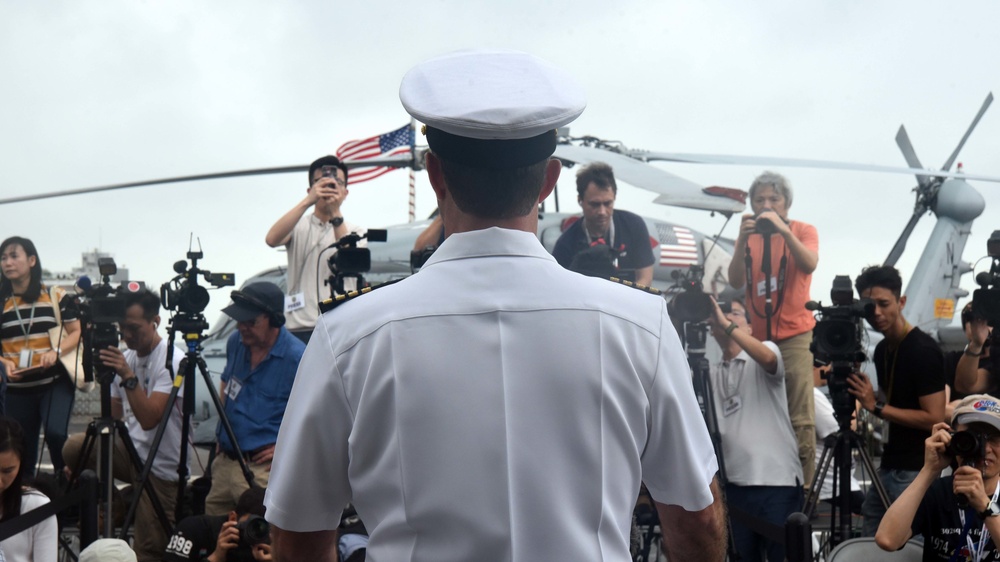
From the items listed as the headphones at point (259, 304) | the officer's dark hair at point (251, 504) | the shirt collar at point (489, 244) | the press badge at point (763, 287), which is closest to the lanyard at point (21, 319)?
the headphones at point (259, 304)

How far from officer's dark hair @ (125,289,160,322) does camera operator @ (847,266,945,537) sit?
383 centimetres

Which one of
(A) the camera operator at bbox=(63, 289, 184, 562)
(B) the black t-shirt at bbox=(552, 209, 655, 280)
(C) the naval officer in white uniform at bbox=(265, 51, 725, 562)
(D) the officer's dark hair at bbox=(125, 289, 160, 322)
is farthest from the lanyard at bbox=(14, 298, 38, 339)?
(C) the naval officer in white uniform at bbox=(265, 51, 725, 562)

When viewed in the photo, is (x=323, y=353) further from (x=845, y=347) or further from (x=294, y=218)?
(x=294, y=218)

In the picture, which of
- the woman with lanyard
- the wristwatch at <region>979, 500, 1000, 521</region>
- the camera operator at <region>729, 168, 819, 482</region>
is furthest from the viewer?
the woman with lanyard

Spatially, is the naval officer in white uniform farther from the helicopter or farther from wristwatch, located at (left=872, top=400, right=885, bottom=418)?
the helicopter

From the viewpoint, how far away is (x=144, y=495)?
19.5ft

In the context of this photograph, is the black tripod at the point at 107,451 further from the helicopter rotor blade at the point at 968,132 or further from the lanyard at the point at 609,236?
the helicopter rotor blade at the point at 968,132

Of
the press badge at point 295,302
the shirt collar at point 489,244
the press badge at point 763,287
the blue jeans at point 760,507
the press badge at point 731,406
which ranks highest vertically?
the shirt collar at point 489,244

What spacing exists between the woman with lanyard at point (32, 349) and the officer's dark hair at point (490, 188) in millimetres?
5381

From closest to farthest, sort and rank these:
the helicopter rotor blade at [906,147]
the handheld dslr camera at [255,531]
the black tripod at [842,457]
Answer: the handheld dslr camera at [255,531], the black tripod at [842,457], the helicopter rotor blade at [906,147]

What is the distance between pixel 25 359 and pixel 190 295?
144cm

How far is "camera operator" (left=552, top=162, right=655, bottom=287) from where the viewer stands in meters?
5.46

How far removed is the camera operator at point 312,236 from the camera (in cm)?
591

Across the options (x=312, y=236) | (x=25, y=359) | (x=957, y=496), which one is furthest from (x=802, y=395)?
(x=25, y=359)
